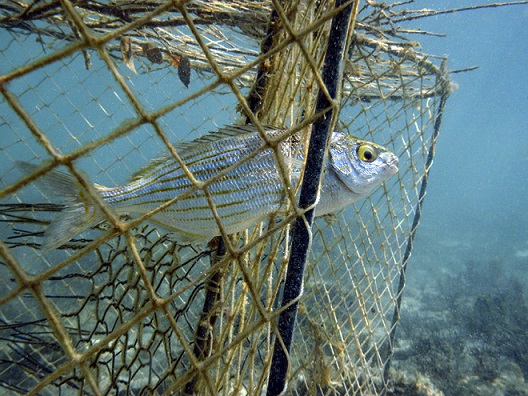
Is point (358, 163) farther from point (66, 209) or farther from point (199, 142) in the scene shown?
point (66, 209)

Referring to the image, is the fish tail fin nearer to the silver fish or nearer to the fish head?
the silver fish

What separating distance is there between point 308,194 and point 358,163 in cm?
40

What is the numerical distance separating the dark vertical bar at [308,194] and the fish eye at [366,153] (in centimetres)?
37

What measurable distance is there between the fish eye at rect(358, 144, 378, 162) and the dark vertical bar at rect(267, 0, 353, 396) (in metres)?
0.37

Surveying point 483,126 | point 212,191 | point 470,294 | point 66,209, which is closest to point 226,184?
point 212,191

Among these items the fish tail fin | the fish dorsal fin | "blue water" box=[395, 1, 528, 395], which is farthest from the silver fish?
"blue water" box=[395, 1, 528, 395]

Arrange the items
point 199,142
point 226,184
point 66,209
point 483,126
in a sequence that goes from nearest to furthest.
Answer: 1. point 66,209
2. point 226,184
3. point 199,142
4. point 483,126

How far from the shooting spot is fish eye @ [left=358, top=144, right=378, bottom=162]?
1.52 meters

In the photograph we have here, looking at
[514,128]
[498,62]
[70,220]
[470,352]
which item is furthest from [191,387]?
[514,128]

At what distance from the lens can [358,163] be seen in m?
1.50

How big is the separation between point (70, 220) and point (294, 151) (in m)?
0.92

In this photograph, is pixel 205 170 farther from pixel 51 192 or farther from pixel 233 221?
pixel 51 192

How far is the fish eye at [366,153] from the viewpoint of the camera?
1516mm

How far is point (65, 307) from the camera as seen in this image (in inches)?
349
